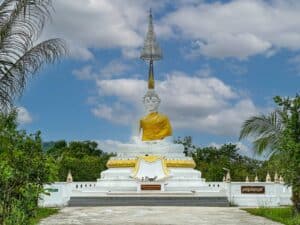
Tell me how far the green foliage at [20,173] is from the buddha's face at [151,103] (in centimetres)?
2959

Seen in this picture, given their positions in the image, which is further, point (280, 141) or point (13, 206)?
point (280, 141)

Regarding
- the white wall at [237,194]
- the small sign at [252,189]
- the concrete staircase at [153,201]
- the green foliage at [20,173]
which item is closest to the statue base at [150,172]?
A: the white wall at [237,194]

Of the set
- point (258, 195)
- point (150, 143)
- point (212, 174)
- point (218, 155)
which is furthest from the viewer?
point (218, 155)

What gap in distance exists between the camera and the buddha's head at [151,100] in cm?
3903

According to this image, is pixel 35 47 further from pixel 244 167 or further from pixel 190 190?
pixel 244 167

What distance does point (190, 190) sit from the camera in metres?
31.6

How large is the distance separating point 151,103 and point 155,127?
5.62ft

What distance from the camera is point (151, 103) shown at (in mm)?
39094

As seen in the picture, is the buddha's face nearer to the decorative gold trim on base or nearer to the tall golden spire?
the tall golden spire

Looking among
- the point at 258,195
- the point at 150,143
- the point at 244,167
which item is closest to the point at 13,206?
the point at 258,195

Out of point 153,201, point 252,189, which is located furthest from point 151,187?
point 252,189

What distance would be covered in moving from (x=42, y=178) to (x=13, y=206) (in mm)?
617

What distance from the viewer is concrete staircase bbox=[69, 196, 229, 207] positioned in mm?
27523

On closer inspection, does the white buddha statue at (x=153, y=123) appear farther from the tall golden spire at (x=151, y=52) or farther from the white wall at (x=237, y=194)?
the white wall at (x=237, y=194)
